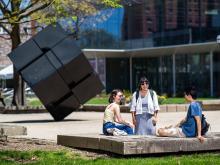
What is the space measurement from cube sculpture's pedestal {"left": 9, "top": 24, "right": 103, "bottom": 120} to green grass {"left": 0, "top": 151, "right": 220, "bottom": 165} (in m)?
10.4

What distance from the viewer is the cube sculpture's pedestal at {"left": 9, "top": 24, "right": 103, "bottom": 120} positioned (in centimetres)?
2152

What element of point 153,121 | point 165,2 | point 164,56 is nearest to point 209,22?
point 165,2

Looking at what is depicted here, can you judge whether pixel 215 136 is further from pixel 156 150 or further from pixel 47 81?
pixel 47 81

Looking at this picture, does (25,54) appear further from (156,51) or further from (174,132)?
(156,51)

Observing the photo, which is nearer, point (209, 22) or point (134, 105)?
point (134, 105)

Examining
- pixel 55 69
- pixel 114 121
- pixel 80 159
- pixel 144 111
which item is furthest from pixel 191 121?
pixel 55 69

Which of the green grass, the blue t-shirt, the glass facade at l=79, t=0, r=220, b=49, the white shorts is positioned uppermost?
the glass facade at l=79, t=0, r=220, b=49

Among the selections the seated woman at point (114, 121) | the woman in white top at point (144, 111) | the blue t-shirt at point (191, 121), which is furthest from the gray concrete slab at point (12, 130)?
the blue t-shirt at point (191, 121)

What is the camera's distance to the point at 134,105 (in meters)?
12.5

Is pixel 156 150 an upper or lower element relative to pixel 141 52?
lower

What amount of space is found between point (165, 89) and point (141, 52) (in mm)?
4896

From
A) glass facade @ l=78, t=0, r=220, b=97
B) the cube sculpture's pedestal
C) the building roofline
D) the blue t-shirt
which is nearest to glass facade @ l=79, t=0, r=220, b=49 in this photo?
glass facade @ l=78, t=0, r=220, b=97

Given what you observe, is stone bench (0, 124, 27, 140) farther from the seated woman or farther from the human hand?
the human hand

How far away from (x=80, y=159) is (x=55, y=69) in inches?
447
